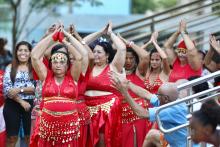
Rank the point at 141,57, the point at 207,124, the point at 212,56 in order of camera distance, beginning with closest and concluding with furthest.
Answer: the point at 207,124
the point at 141,57
the point at 212,56

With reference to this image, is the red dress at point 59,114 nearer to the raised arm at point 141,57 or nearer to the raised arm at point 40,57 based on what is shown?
the raised arm at point 40,57

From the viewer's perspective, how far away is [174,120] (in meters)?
8.80

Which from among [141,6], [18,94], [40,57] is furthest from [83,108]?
[141,6]

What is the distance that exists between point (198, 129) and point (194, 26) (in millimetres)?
9944

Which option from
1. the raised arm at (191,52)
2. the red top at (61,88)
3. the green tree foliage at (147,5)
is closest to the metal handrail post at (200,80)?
the red top at (61,88)

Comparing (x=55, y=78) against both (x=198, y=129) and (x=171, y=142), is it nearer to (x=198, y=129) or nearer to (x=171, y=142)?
(x=171, y=142)

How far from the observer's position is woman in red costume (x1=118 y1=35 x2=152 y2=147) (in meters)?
11.4

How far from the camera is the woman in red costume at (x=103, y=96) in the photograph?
10.5 m

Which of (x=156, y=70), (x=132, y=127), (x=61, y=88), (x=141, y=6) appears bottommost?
(x=132, y=127)

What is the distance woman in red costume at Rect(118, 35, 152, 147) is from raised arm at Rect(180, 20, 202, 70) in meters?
0.63

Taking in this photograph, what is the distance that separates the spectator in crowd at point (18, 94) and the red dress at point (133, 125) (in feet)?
4.69

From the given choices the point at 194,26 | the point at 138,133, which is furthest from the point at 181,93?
the point at 194,26

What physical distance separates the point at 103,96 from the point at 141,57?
1.23 meters

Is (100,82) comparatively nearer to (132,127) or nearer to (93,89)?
(93,89)
